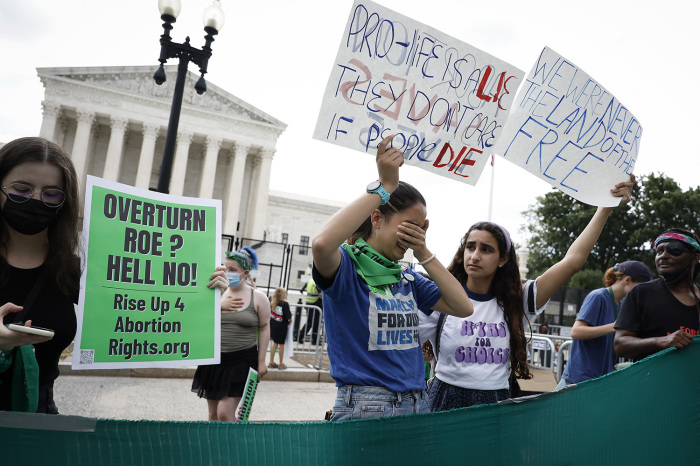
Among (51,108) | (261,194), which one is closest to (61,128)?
(51,108)

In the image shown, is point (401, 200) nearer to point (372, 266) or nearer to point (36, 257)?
point (372, 266)

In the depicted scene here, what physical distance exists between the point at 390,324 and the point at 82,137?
50179mm

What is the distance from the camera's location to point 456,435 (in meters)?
1.75

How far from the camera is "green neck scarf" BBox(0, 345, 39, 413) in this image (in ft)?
5.42

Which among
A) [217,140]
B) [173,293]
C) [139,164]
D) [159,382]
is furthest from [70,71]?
[173,293]

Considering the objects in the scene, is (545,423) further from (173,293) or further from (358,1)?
(358,1)

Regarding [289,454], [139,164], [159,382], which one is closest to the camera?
[289,454]

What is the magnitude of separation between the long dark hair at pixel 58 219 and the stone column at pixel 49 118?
49036 mm

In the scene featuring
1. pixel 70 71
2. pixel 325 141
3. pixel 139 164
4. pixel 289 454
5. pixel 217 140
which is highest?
pixel 70 71

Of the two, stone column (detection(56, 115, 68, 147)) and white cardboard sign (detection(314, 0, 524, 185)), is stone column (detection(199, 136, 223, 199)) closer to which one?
stone column (detection(56, 115, 68, 147))

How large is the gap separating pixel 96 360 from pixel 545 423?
1.75 metres

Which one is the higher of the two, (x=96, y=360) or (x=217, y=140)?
(x=217, y=140)

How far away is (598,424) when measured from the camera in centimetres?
222

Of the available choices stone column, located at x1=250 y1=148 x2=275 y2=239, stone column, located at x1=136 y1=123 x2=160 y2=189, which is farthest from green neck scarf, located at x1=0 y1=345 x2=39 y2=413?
stone column, located at x1=250 y1=148 x2=275 y2=239
